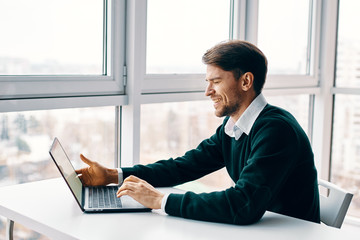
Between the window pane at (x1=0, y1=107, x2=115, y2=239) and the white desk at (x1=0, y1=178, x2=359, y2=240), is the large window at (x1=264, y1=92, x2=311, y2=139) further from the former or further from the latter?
the white desk at (x1=0, y1=178, x2=359, y2=240)

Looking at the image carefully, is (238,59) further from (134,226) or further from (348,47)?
(348,47)

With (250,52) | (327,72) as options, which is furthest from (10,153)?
(327,72)

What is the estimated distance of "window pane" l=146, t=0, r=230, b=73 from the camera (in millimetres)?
2258

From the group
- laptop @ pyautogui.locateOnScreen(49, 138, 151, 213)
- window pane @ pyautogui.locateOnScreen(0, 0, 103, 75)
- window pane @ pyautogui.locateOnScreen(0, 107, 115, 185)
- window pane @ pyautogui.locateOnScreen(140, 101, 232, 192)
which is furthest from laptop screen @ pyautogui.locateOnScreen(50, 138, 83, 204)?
window pane @ pyautogui.locateOnScreen(140, 101, 232, 192)

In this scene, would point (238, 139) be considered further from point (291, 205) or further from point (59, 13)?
point (59, 13)

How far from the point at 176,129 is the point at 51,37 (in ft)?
2.83

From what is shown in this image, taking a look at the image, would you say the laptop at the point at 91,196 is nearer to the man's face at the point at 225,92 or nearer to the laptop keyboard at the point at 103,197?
the laptop keyboard at the point at 103,197

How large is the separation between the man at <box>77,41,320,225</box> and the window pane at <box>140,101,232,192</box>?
46cm

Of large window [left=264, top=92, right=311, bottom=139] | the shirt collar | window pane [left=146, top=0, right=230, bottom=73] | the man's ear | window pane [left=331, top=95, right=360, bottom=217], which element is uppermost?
window pane [left=146, top=0, right=230, bottom=73]

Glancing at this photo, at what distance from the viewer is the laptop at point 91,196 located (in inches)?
56.8

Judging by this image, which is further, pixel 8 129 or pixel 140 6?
pixel 140 6

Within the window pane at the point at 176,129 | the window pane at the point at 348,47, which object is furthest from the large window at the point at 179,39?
the window pane at the point at 348,47

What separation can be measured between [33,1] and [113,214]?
92 cm

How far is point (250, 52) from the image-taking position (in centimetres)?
170
